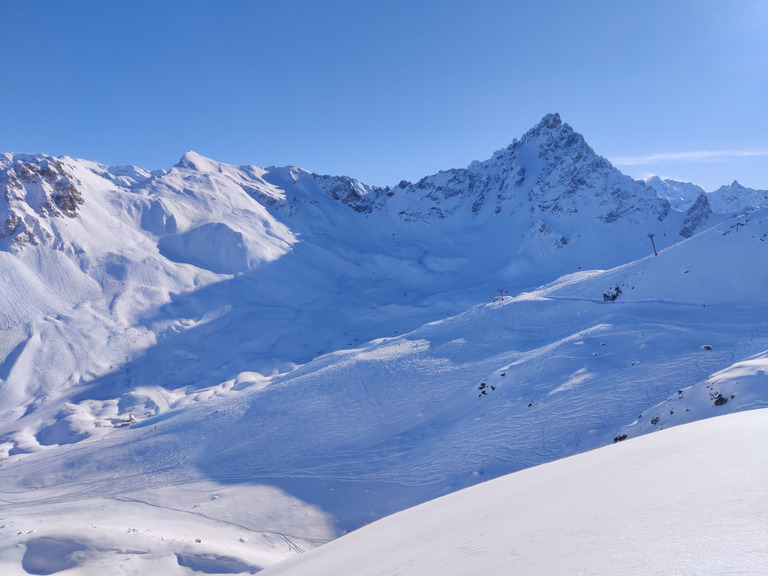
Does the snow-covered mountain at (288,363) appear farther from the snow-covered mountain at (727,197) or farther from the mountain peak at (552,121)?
the snow-covered mountain at (727,197)

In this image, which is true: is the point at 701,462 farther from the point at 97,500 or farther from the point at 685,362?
the point at 97,500

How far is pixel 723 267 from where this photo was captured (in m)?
20.5

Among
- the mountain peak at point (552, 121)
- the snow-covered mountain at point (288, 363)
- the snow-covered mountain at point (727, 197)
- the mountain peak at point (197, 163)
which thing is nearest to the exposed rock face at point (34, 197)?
the snow-covered mountain at point (288, 363)

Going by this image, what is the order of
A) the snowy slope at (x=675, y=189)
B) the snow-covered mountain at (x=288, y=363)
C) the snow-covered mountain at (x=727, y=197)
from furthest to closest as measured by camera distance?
1. the snowy slope at (x=675, y=189)
2. the snow-covered mountain at (x=727, y=197)
3. the snow-covered mountain at (x=288, y=363)

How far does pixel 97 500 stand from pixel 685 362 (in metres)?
22.9

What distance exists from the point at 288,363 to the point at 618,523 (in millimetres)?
37692

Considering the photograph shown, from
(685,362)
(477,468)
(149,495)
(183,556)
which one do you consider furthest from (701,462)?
(149,495)

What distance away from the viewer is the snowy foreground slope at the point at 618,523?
8.55ft

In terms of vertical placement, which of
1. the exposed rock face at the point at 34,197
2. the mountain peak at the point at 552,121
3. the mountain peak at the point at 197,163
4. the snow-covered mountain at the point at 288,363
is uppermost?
the mountain peak at the point at 197,163

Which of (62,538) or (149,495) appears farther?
→ (149,495)

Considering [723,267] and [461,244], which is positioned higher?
[461,244]

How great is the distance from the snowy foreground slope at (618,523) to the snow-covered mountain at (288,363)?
5.07 m

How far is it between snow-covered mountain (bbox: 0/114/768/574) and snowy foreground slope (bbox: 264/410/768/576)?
5.07m

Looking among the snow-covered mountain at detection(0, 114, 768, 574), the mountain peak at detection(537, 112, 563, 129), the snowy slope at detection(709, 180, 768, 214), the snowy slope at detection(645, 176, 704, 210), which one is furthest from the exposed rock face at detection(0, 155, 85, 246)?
the snowy slope at detection(645, 176, 704, 210)
